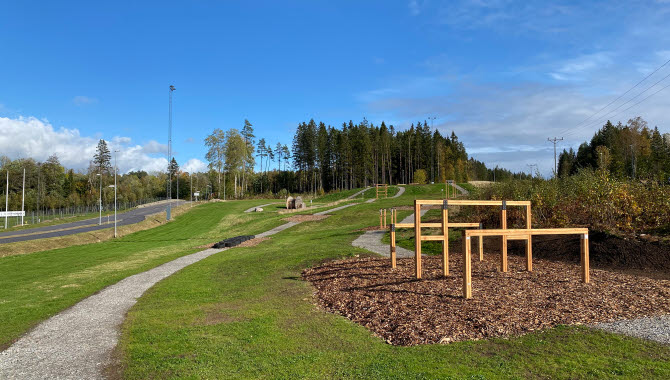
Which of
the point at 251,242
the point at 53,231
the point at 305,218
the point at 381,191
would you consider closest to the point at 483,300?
the point at 251,242

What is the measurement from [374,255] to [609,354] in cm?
882

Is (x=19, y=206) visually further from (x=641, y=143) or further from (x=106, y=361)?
(x=641, y=143)

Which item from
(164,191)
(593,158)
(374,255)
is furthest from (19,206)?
(593,158)

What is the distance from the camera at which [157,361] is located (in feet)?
16.4

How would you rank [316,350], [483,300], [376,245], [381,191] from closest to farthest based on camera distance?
[316,350], [483,300], [376,245], [381,191]

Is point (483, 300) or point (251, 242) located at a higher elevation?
point (483, 300)

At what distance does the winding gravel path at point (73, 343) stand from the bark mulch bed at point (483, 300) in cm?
374

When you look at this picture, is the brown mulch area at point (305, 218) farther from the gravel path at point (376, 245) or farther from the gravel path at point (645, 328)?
the gravel path at point (645, 328)

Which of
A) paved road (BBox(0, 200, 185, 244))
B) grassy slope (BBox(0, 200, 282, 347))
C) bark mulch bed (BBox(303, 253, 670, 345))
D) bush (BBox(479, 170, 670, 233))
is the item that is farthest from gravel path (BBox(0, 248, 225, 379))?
paved road (BBox(0, 200, 185, 244))

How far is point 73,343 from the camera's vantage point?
20.2 feet

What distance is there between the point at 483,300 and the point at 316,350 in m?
3.21

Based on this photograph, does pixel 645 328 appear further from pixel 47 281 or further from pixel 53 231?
pixel 53 231

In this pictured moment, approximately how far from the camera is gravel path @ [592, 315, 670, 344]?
15.8ft

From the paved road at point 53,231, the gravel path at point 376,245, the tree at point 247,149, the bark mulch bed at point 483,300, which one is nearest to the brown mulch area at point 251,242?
the gravel path at point 376,245
